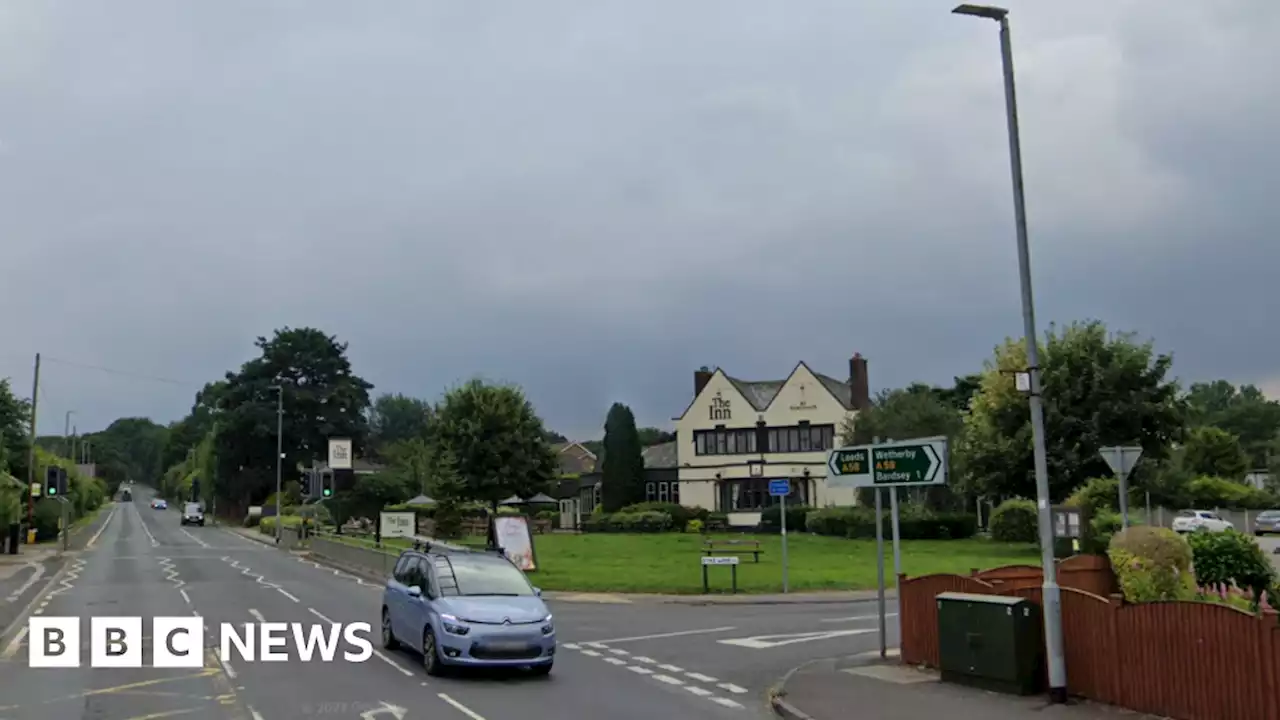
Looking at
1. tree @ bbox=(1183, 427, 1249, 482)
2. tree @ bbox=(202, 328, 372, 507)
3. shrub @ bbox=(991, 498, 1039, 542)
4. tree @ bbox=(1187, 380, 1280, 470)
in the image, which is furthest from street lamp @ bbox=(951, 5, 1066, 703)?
tree @ bbox=(1187, 380, 1280, 470)

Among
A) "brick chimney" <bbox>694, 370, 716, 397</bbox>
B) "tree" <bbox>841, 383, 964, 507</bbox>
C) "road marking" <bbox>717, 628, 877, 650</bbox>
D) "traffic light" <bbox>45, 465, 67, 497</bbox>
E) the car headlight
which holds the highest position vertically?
"brick chimney" <bbox>694, 370, 716, 397</bbox>

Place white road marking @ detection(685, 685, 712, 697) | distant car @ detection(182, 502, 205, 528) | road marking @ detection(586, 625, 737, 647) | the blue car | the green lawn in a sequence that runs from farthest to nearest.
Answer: distant car @ detection(182, 502, 205, 528) < the green lawn < road marking @ detection(586, 625, 737, 647) < the blue car < white road marking @ detection(685, 685, 712, 697)

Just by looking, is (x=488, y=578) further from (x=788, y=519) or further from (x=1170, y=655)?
(x=788, y=519)

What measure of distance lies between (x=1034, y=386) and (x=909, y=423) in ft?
Answer: 152

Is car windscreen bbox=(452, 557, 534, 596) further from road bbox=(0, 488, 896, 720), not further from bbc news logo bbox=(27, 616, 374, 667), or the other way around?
bbc news logo bbox=(27, 616, 374, 667)

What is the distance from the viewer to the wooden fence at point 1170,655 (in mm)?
9930

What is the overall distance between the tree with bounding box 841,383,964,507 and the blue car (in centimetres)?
4301

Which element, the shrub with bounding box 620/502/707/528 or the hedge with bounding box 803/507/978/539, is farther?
the shrub with bounding box 620/502/707/528

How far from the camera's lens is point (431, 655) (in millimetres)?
14609

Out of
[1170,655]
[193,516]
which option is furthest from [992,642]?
[193,516]

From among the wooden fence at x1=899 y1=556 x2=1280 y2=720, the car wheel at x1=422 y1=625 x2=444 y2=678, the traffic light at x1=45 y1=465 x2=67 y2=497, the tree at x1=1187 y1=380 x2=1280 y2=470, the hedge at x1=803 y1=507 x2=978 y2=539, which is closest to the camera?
the wooden fence at x1=899 y1=556 x2=1280 y2=720

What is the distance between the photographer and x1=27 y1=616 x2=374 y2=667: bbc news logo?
1619 centimetres

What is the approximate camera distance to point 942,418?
59781mm

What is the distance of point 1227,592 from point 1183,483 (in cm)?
4489
